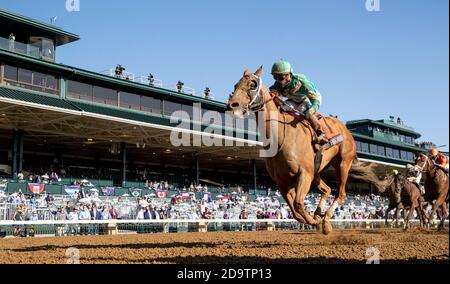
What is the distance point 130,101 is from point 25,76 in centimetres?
869

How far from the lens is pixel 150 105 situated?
37.1 metres

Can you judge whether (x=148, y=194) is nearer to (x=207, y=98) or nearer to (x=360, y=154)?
(x=207, y=98)

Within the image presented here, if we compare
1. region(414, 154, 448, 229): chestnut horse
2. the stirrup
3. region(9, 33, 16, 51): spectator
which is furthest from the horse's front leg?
region(9, 33, 16, 51): spectator

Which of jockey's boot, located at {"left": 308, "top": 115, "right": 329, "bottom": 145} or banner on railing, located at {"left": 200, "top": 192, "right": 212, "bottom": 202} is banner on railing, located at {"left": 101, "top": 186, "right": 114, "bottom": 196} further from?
jockey's boot, located at {"left": 308, "top": 115, "right": 329, "bottom": 145}

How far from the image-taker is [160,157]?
46.7 meters

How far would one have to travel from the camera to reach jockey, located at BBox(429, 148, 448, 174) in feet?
49.8

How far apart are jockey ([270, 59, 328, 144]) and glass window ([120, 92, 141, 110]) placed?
91.3ft

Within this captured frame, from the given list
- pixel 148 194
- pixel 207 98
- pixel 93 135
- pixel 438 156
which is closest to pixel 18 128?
pixel 93 135

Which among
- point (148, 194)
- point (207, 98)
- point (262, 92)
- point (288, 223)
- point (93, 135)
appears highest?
point (207, 98)

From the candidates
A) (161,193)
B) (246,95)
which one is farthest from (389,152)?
(246,95)

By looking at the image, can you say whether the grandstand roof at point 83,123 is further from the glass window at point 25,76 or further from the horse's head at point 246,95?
the horse's head at point 246,95

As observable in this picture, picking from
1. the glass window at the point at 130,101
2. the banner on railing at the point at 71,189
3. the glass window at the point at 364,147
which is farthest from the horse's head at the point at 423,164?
the glass window at the point at 364,147
